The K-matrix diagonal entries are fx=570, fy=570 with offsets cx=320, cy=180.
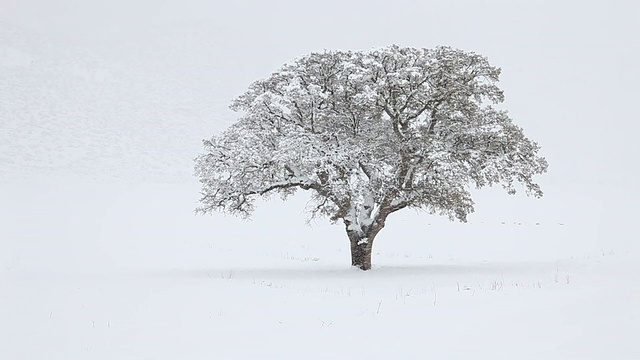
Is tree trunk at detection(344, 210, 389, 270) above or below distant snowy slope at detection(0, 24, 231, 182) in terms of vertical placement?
below

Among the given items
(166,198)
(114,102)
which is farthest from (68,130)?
(166,198)

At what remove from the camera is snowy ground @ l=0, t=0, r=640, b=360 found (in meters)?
8.70

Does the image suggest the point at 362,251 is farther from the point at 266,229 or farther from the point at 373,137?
the point at 266,229

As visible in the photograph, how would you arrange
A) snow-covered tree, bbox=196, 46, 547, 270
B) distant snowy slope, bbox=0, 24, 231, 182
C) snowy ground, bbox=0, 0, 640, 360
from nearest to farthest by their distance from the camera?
snowy ground, bbox=0, 0, 640, 360
snow-covered tree, bbox=196, 46, 547, 270
distant snowy slope, bbox=0, 24, 231, 182

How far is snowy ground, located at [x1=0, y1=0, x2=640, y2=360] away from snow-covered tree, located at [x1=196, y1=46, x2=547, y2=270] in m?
2.83

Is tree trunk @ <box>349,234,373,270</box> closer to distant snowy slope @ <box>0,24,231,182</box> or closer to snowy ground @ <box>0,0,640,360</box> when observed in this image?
snowy ground @ <box>0,0,640,360</box>

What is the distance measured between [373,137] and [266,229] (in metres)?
20.8

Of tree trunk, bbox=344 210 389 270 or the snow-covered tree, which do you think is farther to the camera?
tree trunk, bbox=344 210 389 270

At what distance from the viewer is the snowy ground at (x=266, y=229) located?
8.70 meters

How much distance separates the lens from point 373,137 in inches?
786

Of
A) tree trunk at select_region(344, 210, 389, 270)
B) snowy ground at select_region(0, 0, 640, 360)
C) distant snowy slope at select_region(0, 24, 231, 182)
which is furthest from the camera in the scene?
distant snowy slope at select_region(0, 24, 231, 182)

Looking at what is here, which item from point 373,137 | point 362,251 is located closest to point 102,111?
point 362,251

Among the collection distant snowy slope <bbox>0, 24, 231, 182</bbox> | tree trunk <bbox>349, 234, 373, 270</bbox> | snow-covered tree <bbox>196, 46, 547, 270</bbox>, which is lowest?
tree trunk <bbox>349, 234, 373, 270</bbox>

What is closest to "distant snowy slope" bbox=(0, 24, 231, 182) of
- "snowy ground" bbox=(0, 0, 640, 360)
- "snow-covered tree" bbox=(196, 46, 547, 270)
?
"snowy ground" bbox=(0, 0, 640, 360)
